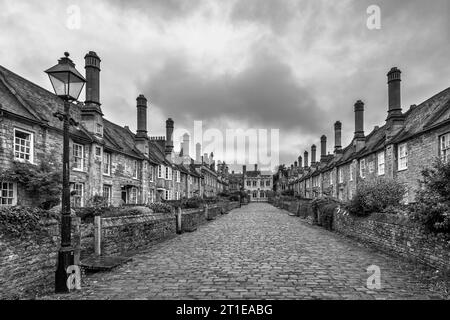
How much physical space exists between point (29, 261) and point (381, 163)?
2671 centimetres

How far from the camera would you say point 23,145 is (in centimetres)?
1661

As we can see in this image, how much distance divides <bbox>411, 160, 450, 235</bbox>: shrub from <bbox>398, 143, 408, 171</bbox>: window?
15.7m

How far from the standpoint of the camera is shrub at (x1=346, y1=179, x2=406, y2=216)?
41.9 feet

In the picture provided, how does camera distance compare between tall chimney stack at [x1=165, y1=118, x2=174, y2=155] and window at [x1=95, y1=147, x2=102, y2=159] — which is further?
tall chimney stack at [x1=165, y1=118, x2=174, y2=155]

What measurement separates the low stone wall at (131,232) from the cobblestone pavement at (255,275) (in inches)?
29.8

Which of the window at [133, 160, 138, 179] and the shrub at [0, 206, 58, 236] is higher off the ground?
the window at [133, 160, 138, 179]

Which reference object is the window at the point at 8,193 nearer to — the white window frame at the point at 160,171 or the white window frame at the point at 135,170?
the white window frame at the point at 135,170

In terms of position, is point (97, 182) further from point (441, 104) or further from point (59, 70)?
point (441, 104)

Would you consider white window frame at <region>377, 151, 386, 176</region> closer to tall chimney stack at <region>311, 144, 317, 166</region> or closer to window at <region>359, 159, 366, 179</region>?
window at <region>359, 159, 366, 179</region>

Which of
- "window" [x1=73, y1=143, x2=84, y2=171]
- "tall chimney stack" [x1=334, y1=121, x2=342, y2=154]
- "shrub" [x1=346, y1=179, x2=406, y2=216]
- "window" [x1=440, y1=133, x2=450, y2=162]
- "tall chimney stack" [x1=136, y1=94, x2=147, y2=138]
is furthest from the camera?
"tall chimney stack" [x1=334, y1=121, x2=342, y2=154]

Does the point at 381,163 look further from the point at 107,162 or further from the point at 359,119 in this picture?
the point at 107,162

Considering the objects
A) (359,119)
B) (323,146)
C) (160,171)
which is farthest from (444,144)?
(323,146)

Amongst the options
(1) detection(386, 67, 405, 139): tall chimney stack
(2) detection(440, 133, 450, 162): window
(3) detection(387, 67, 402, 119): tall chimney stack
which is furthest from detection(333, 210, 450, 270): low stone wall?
(3) detection(387, 67, 402, 119): tall chimney stack
